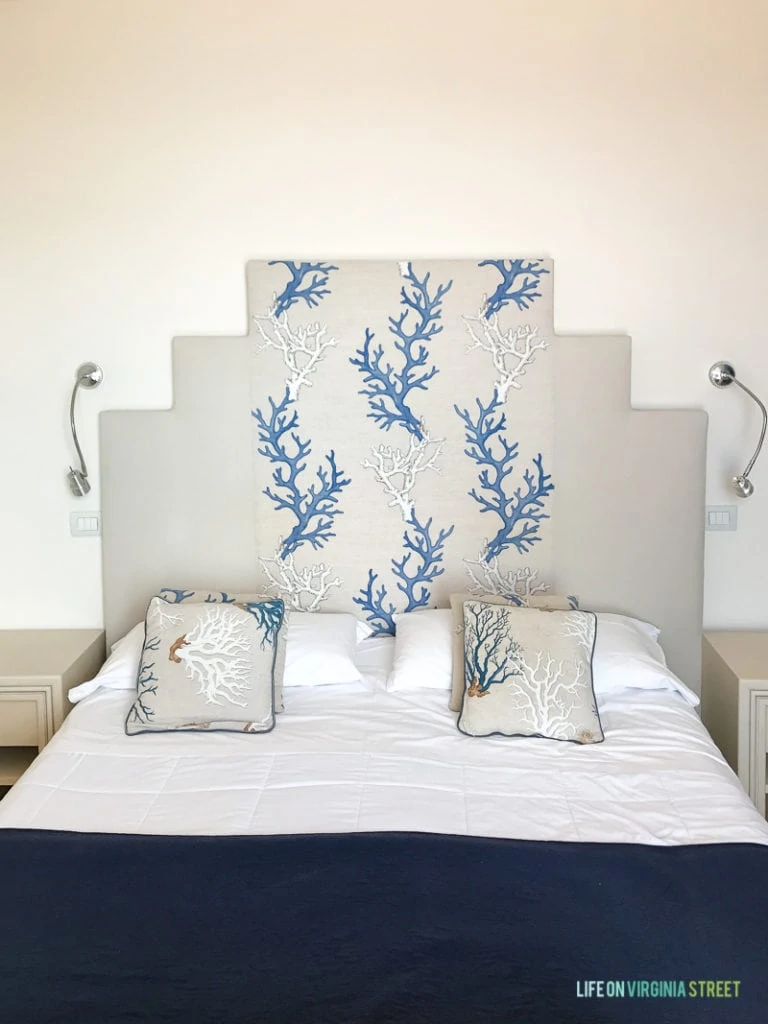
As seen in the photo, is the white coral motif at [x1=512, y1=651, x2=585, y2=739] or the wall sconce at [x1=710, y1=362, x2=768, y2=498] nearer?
the white coral motif at [x1=512, y1=651, x2=585, y2=739]

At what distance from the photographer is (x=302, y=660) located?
9.05ft

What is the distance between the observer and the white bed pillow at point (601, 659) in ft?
8.84

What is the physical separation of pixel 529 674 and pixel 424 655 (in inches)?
14.0

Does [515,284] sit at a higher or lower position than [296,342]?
higher

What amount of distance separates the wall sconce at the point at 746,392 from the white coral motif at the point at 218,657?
1.54 meters

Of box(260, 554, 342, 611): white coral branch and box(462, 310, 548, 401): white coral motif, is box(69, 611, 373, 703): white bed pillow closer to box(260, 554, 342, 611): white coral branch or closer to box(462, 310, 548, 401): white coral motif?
box(260, 554, 342, 611): white coral branch

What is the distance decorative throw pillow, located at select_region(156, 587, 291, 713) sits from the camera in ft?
8.73

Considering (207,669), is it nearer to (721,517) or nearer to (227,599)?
(227,599)

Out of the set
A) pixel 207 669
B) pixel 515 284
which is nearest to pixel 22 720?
pixel 207 669

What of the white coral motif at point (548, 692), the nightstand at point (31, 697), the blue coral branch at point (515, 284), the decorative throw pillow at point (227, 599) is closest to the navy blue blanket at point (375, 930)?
the white coral motif at point (548, 692)

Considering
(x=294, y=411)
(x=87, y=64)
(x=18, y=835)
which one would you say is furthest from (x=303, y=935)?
(x=87, y=64)

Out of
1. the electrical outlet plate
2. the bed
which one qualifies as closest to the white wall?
the electrical outlet plate

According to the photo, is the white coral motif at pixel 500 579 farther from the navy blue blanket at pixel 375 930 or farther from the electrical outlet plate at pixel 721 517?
the navy blue blanket at pixel 375 930

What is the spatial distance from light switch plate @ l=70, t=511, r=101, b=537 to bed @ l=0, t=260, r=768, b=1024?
0.08 meters
